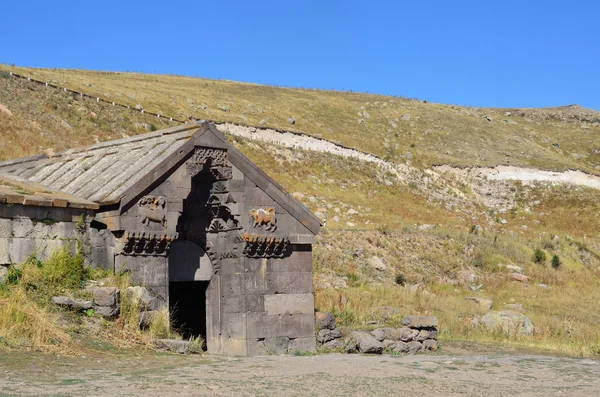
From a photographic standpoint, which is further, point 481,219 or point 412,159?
point 412,159

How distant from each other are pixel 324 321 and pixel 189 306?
342 cm

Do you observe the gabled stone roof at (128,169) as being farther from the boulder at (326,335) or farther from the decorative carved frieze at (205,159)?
the boulder at (326,335)

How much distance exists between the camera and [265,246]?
55.6ft

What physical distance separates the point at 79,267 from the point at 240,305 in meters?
3.86

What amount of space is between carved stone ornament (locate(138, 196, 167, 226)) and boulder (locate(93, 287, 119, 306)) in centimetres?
200

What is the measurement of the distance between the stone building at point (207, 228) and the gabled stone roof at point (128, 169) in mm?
28

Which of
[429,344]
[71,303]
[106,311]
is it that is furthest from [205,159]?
[429,344]

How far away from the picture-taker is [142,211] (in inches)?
591

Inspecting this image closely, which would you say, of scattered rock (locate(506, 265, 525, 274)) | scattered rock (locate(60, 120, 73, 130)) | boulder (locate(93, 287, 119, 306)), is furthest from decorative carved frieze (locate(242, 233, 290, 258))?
scattered rock (locate(60, 120, 73, 130))

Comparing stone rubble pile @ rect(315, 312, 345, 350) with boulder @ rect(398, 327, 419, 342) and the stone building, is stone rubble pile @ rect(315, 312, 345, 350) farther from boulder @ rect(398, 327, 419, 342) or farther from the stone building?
boulder @ rect(398, 327, 419, 342)

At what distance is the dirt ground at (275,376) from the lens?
30.8 feet

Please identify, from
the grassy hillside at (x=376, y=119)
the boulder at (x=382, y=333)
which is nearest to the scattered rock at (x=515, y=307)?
the boulder at (x=382, y=333)

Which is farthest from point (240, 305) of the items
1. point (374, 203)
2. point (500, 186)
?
point (500, 186)

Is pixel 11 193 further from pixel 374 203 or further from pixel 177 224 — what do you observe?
pixel 374 203
